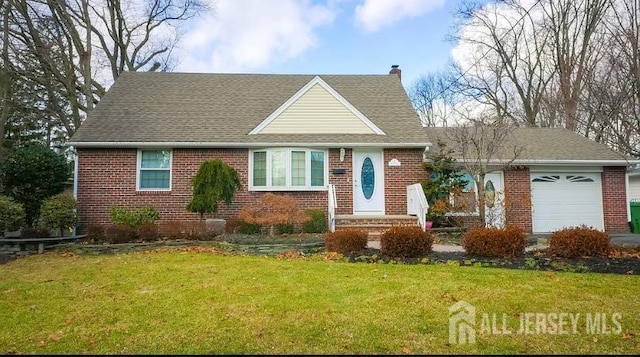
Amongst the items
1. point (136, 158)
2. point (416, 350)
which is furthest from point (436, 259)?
point (136, 158)

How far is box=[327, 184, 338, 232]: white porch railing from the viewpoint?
12.0 metres

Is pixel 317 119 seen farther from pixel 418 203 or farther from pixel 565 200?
pixel 565 200

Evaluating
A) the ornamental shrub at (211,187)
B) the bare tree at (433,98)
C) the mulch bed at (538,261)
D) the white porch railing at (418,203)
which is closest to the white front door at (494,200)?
the white porch railing at (418,203)

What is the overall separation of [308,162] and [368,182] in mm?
2057

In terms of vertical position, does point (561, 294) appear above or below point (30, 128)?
below

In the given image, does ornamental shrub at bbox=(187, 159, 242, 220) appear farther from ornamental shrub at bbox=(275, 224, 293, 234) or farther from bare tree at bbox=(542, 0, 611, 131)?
bare tree at bbox=(542, 0, 611, 131)

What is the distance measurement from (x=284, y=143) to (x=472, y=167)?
588 centimetres

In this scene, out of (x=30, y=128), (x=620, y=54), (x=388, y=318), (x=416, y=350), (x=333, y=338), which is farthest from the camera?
(x=30, y=128)

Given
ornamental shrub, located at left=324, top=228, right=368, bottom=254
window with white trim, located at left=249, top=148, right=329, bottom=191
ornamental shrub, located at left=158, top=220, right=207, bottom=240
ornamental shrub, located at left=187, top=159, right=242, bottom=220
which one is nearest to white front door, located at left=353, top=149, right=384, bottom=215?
window with white trim, located at left=249, top=148, right=329, bottom=191

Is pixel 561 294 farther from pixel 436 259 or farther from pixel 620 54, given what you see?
pixel 620 54

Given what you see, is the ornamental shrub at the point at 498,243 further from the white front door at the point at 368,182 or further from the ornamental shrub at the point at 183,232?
the ornamental shrub at the point at 183,232

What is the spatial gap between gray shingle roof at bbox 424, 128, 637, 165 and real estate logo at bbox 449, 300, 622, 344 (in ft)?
32.8

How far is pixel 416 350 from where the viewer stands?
3.64m

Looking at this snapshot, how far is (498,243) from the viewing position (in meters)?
8.13
